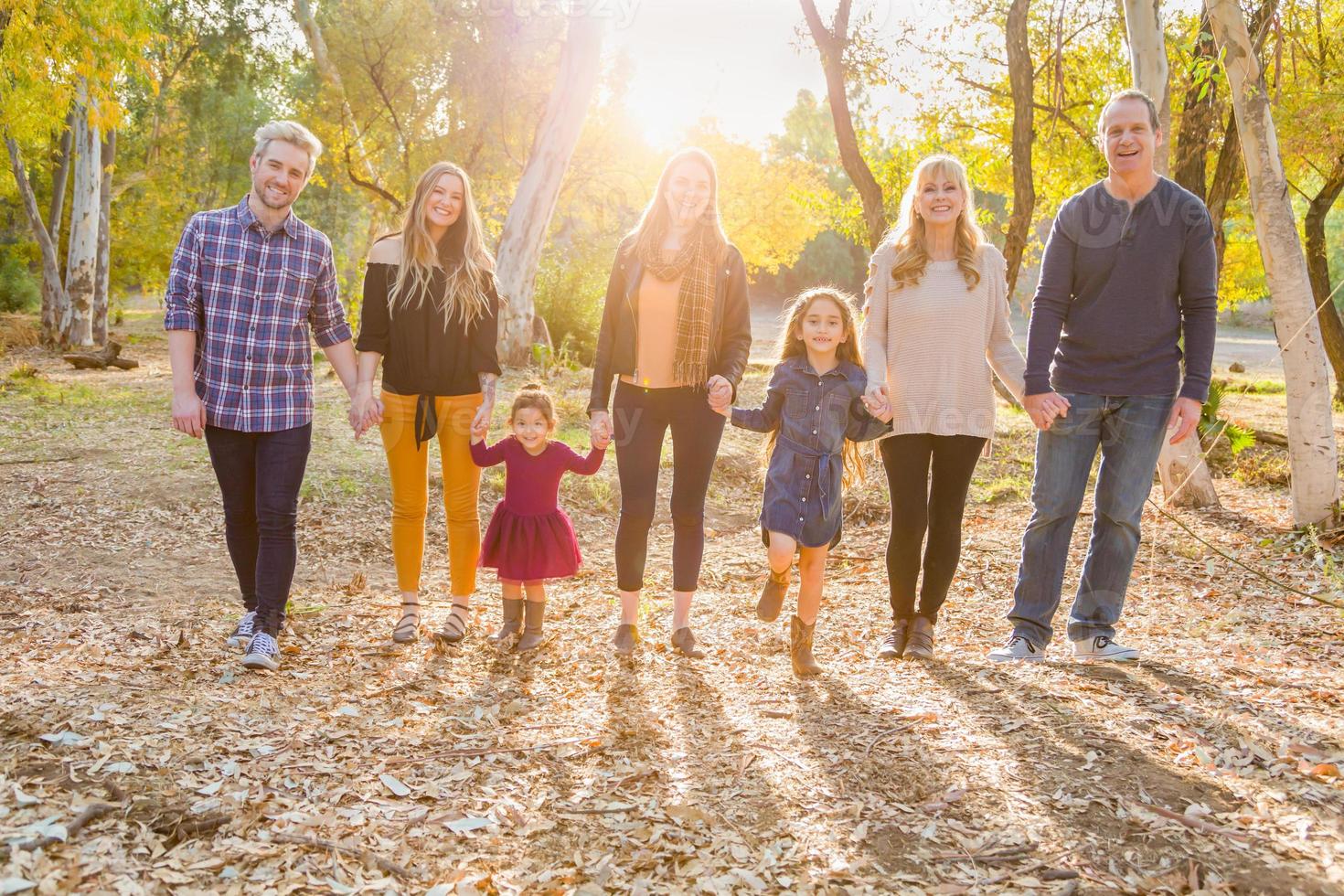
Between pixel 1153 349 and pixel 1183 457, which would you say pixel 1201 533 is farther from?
pixel 1153 349

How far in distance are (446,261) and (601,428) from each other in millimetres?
1005

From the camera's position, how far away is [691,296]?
3992 mm

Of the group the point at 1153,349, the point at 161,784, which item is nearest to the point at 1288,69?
the point at 1153,349

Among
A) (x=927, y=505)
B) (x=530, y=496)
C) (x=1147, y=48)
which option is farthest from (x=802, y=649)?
(x=1147, y=48)

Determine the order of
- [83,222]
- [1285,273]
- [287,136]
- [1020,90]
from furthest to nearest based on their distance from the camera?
[83,222]
[1020,90]
[1285,273]
[287,136]

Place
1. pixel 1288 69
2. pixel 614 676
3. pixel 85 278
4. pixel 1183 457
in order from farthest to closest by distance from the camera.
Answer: pixel 85 278, pixel 1288 69, pixel 1183 457, pixel 614 676

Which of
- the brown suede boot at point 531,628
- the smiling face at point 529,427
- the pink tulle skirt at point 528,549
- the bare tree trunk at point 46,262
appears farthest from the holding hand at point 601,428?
the bare tree trunk at point 46,262

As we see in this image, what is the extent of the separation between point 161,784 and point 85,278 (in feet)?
62.4

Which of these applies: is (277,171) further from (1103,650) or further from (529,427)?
(1103,650)

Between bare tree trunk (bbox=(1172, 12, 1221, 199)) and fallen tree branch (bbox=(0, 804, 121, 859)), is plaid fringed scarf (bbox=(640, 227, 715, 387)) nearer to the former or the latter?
fallen tree branch (bbox=(0, 804, 121, 859))

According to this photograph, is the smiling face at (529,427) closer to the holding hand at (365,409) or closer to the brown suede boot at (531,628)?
the holding hand at (365,409)

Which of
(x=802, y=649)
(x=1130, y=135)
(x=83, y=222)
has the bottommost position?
(x=802, y=649)

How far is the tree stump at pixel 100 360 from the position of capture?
1580 centimetres

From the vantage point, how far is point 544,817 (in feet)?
9.08
